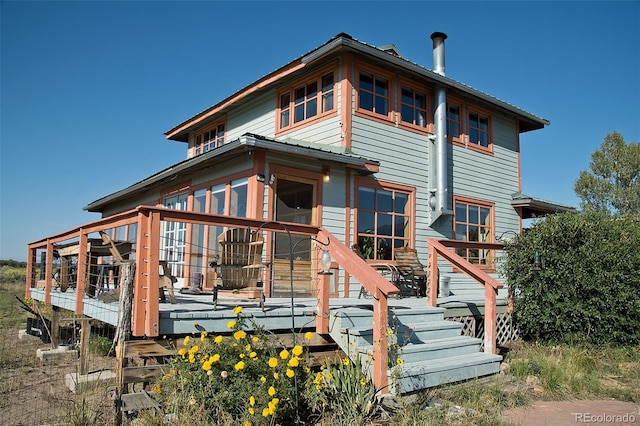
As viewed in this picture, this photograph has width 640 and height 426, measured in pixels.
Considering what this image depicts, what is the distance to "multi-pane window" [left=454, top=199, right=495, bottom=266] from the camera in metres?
11.5

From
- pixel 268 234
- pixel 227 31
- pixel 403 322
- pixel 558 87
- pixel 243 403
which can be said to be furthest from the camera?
pixel 558 87

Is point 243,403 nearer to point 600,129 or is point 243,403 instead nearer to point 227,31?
point 227,31

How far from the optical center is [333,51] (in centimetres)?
912

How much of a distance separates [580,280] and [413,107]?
530cm

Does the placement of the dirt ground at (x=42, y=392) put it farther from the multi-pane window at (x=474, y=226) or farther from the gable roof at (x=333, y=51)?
the multi-pane window at (x=474, y=226)

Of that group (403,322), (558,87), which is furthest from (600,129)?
(403,322)

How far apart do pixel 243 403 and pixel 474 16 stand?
1014cm

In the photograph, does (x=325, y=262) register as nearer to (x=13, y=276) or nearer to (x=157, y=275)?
(x=157, y=275)

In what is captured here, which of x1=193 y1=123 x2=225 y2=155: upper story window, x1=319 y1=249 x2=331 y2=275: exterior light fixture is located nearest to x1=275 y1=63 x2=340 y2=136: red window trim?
x1=193 y1=123 x2=225 y2=155: upper story window

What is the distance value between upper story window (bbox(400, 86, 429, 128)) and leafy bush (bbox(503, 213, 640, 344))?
3.97m

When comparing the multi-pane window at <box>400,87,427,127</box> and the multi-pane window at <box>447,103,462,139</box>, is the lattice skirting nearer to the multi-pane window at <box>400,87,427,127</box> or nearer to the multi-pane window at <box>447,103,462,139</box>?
the multi-pane window at <box>400,87,427,127</box>

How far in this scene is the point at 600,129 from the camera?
26219 mm

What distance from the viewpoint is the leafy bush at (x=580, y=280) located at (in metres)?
7.01

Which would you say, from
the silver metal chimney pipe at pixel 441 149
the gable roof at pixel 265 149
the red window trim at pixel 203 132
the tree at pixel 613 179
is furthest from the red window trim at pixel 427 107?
the tree at pixel 613 179
